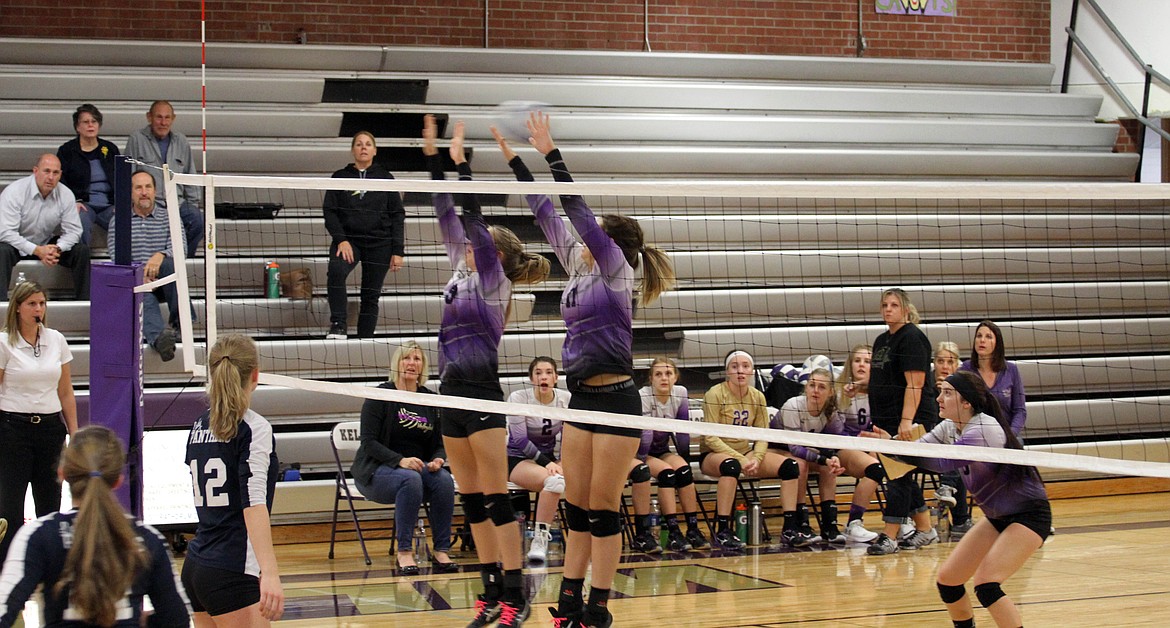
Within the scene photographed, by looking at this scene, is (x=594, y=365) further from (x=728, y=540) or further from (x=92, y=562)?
(x=728, y=540)

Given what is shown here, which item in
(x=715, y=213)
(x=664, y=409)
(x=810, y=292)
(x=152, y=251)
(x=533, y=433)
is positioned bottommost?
(x=533, y=433)

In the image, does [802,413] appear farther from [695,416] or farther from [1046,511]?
[1046,511]

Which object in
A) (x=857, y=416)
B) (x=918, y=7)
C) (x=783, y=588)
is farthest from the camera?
(x=918, y=7)

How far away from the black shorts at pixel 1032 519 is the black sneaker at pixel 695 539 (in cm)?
361

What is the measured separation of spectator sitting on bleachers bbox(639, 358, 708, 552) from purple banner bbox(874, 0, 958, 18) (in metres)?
7.62

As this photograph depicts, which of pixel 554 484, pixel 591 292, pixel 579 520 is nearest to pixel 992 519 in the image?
pixel 579 520

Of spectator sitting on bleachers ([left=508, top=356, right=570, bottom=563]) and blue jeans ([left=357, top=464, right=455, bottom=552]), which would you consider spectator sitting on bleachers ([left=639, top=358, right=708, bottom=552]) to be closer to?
spectator sitting on bleachers ([left=508, top=356, right=570, bottom=563])

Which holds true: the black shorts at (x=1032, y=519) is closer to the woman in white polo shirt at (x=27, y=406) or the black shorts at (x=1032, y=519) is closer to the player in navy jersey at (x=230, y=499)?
the player in navy jersey at (x=230, y=499)

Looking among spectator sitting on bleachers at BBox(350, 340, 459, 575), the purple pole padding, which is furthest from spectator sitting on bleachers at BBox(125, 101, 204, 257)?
the purple pole padding

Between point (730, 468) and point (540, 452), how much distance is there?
1408 millimetres

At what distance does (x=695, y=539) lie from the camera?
880 cm

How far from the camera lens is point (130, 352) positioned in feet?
21.5

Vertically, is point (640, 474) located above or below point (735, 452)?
below

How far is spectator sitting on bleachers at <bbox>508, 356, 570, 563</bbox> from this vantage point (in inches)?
332
